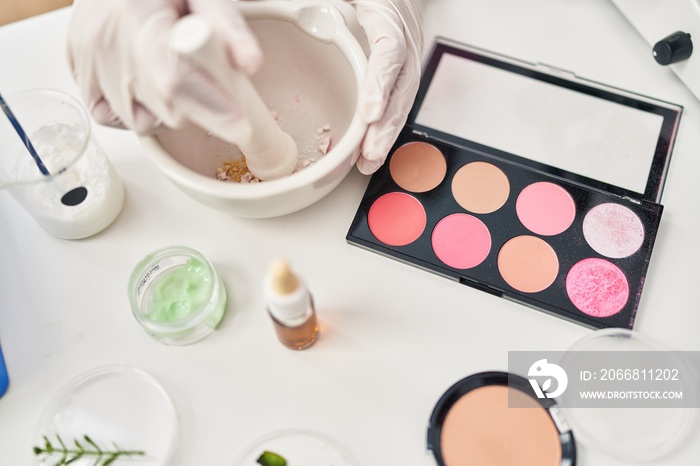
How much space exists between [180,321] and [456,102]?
22.3 inches

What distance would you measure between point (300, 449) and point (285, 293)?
23 cm

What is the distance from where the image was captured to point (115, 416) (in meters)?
0.86

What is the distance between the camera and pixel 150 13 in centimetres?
76

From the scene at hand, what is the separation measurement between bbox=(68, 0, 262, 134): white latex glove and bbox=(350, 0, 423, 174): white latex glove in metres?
0.20

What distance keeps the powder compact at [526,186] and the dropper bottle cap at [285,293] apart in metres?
0.20

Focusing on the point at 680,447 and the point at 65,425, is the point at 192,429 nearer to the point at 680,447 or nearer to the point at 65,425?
the point at 65,425

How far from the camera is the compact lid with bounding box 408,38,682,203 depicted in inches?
39.4

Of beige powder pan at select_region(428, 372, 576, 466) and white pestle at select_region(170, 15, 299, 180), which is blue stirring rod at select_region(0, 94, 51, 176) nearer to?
white pestle at select_region(170, 15, 299, 180)

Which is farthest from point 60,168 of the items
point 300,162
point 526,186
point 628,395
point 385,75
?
A: point 628,395

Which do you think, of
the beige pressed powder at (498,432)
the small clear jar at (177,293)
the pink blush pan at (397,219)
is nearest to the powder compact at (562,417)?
the beige pressed powder at (498,432)

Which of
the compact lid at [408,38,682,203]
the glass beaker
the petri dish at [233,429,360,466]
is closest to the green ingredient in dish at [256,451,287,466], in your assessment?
the petri dish at [233,429,360,466]

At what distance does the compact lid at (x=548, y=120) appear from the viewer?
1.00m

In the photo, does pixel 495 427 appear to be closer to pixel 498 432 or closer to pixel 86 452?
pixel 498 432

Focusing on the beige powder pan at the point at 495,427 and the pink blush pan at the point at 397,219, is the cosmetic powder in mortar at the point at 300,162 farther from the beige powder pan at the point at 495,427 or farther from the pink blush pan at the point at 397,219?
the beige powder pan at the point at 495,427
